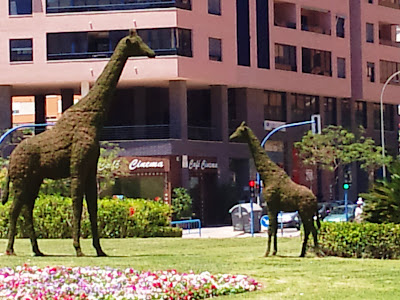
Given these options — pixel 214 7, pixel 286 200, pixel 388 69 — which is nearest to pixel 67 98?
pixel 214 7

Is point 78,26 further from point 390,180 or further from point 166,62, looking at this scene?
point 390,180

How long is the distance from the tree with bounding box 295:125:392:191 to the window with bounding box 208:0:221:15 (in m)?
11.5

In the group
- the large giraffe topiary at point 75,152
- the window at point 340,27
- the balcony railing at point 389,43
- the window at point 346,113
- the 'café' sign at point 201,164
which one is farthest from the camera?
the balcony railing at point 389,43

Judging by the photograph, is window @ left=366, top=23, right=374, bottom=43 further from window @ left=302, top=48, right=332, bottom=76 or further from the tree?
the tree

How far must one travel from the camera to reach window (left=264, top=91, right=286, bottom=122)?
68.3 meters

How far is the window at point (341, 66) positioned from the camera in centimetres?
7281

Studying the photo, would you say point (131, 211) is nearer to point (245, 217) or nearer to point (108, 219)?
point (108, 219)

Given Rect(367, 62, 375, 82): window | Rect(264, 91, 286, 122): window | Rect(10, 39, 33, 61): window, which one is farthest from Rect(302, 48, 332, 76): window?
Rect(10, 39, 33, 61): window

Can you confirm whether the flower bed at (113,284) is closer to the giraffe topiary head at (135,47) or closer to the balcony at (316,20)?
the giraffe topiary head at (135,47)

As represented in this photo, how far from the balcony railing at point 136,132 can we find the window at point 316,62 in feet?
45.3

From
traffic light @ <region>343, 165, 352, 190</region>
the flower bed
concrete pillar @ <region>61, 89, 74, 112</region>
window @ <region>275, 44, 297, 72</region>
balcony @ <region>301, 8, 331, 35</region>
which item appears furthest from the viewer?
traffic light @ <region>343, 165, 352, 190</region>

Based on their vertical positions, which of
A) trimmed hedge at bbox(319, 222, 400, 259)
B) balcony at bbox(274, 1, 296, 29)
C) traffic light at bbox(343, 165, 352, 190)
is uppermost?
balcony at bbox(274, 1, 296, 29)

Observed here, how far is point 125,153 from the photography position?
59.9m

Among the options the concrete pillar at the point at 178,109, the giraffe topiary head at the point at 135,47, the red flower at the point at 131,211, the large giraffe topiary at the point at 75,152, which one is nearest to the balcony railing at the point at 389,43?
the concrete pillar at the point at 178,109
